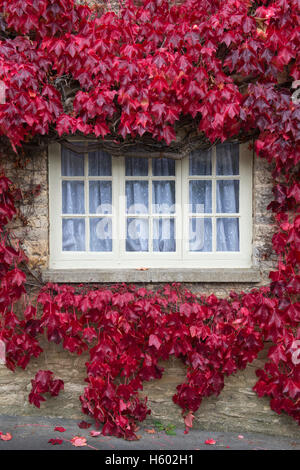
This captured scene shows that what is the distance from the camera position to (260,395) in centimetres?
379

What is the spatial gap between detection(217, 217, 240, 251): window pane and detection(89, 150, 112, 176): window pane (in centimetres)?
122

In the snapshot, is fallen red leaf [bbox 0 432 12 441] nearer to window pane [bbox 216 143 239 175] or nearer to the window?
the window

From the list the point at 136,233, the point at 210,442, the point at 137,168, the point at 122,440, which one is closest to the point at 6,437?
the point at 122,440

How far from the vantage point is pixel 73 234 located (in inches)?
162

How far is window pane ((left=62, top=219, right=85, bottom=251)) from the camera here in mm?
4105

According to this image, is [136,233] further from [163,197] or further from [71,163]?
[71,163]

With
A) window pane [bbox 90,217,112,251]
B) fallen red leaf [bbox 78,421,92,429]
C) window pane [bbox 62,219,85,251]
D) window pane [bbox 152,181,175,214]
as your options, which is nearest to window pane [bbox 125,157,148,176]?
window pane [bbox 152,181,175,214]

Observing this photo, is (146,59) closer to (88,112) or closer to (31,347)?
(88,112)

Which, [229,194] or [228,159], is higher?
[228,159]

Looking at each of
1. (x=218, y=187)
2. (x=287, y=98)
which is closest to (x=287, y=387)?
(x=218, y=187)

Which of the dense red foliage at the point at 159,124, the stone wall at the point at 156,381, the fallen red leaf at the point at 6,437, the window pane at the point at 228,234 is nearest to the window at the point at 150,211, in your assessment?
the window pane at the point at 228,234

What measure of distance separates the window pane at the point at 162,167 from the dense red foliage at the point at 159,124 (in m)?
0.41

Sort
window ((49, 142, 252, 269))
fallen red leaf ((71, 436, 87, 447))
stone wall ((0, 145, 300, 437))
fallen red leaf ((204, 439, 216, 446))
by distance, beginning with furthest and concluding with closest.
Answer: window ((49, 142, 252, 269)) → stone wall ((0, 145, 300, 437)) → fallen red leaf ((204, 439, 216, 446)) → fallen red leaf ((71, 436, 87, 447))

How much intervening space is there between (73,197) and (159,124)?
1120mm
